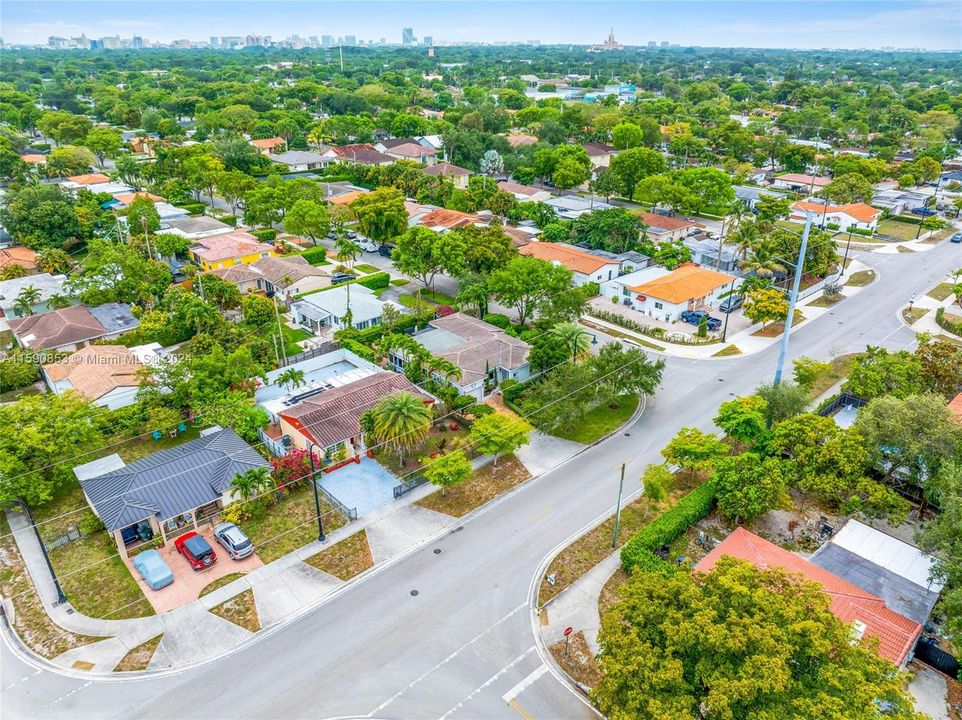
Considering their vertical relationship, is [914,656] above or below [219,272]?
below

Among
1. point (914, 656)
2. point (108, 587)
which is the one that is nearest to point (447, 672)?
point (108, 587)

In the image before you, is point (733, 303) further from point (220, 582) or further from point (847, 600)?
point (220, 582)

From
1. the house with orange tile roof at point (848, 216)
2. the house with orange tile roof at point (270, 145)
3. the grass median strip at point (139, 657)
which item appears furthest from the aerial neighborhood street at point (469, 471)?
the house with orange tile roof at point (270, 145)

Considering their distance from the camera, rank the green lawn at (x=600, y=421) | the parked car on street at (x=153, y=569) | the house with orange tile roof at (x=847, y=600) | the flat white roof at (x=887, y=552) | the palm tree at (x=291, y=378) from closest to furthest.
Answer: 1. the house with orange tile roof at (x=847, y=600)
2. the flat white roof at (x=887, y=552)
3. the parked car on street at (x=153, y=569)
4. the green lawn at (x=600, y=421)
5. the palm tree at (x=291, y=378)

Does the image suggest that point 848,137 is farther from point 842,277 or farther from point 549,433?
point 549,433

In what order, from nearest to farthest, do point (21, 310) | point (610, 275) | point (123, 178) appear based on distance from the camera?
point (21, 310) → point (610, 275) → point (123, 178)

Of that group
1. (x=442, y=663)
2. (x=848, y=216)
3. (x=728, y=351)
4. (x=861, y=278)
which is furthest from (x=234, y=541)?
(x=848, y=216)

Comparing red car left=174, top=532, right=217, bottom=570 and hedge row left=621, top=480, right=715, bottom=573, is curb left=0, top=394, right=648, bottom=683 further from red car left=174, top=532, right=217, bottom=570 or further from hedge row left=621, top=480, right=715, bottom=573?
hedge row left=621, top=480, right=715, bottom=573

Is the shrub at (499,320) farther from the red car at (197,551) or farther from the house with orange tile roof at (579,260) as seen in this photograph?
the red car at (197,551)
